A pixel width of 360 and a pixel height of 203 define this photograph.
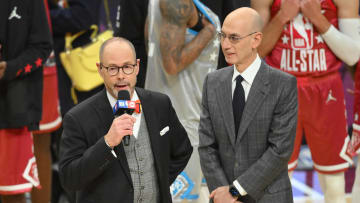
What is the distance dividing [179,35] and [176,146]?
37.0 inches

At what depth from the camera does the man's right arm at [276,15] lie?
14.5 ft

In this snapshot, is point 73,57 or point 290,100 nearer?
point 290,100

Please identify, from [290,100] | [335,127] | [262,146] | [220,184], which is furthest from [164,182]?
[335,127]

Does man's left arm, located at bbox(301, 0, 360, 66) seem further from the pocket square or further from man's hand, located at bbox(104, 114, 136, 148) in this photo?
man's hand, located at bbox(104, 114, 136, 148)

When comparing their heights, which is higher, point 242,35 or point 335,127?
point 242,35

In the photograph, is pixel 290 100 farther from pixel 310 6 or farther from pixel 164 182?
pixel 310 6

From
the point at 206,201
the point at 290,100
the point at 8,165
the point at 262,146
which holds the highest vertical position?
the point at 290,100

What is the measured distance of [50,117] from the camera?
5.67 m

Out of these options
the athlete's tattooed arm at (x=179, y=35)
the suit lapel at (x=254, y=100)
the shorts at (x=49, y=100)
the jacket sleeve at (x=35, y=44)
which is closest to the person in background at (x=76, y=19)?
the shorts at (x=49, y=100)

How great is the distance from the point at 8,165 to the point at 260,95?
221 cm

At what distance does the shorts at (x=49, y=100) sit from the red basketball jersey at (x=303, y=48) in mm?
2020

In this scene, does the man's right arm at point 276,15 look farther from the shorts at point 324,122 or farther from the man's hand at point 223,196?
the man's hand at point 223,196

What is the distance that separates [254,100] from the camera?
3357 millimetres

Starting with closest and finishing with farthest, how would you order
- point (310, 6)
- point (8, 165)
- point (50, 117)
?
point (310, 6) < point (8, 165) < point (50, 117)
